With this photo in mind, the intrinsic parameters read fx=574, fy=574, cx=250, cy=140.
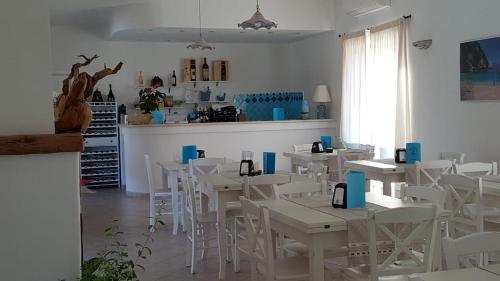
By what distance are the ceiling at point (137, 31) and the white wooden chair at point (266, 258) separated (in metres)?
6.45

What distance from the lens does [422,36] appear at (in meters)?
7.77

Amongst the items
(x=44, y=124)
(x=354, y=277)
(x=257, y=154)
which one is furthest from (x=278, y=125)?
(x=44, y=124)

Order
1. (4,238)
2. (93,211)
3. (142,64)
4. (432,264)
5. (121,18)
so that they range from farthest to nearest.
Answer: (142,64) < (121,18) < (93,211) < (432,264) < (4,238)

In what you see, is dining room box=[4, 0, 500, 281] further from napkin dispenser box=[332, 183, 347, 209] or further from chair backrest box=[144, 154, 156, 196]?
chair backrest box=[144, 154, 156, 196]

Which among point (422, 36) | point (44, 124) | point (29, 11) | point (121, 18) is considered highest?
point (121, 18)

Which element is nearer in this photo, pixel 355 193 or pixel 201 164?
pixel 355 193

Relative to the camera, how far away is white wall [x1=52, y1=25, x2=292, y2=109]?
1098cm

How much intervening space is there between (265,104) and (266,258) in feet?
28.3

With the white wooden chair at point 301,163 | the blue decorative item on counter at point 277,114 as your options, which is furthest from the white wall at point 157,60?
the white wooden chair at point 301,163

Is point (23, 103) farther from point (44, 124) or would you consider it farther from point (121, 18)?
point (121, 18)

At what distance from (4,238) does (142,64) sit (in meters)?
9.14

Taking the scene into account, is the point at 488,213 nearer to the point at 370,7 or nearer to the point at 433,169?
the point at 433,169

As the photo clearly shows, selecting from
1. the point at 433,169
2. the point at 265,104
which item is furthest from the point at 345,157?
the point at 265,104

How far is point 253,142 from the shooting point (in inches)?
394
